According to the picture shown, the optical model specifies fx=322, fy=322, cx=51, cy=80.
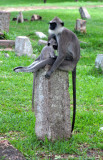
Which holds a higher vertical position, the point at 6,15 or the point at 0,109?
the point at 6,15

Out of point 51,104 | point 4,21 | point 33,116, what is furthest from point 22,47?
point 51,104

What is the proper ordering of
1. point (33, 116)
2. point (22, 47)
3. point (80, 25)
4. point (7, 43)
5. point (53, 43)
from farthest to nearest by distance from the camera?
point (80, 25) < point (7, 43) < point (22, 47) < point (33, 116) < point (53, 43)

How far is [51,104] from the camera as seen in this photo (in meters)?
4.70

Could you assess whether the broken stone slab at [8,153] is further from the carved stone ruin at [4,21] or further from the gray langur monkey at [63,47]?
the carved stone ruin at [4,21]

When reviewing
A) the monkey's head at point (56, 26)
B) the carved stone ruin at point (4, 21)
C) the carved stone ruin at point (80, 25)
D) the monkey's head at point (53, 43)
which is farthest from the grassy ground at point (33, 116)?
the carved stone ruin at point (80, 25)

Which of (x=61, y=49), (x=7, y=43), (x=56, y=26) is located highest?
(x=56, y=26)

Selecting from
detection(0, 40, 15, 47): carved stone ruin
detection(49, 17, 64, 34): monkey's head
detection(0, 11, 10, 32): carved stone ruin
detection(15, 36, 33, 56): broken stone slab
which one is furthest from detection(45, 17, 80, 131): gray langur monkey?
detection(0, 11, 10, 32): carved stone ruin

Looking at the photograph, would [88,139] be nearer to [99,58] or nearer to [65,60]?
[65,60]

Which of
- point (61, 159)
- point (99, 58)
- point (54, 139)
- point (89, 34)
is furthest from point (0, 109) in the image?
point (89, 34)

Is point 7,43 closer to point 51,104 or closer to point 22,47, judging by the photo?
point 22,47

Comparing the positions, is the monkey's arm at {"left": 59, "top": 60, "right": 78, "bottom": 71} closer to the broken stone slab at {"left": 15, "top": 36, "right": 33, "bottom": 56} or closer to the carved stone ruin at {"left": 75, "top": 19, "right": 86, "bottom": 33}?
the broken stone slab at {"left": 15, "top": 36, "right": 33, "bottom": 56}

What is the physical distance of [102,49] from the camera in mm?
12766

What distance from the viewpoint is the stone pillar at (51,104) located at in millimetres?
4656

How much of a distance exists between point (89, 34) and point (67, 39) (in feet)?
36.9
